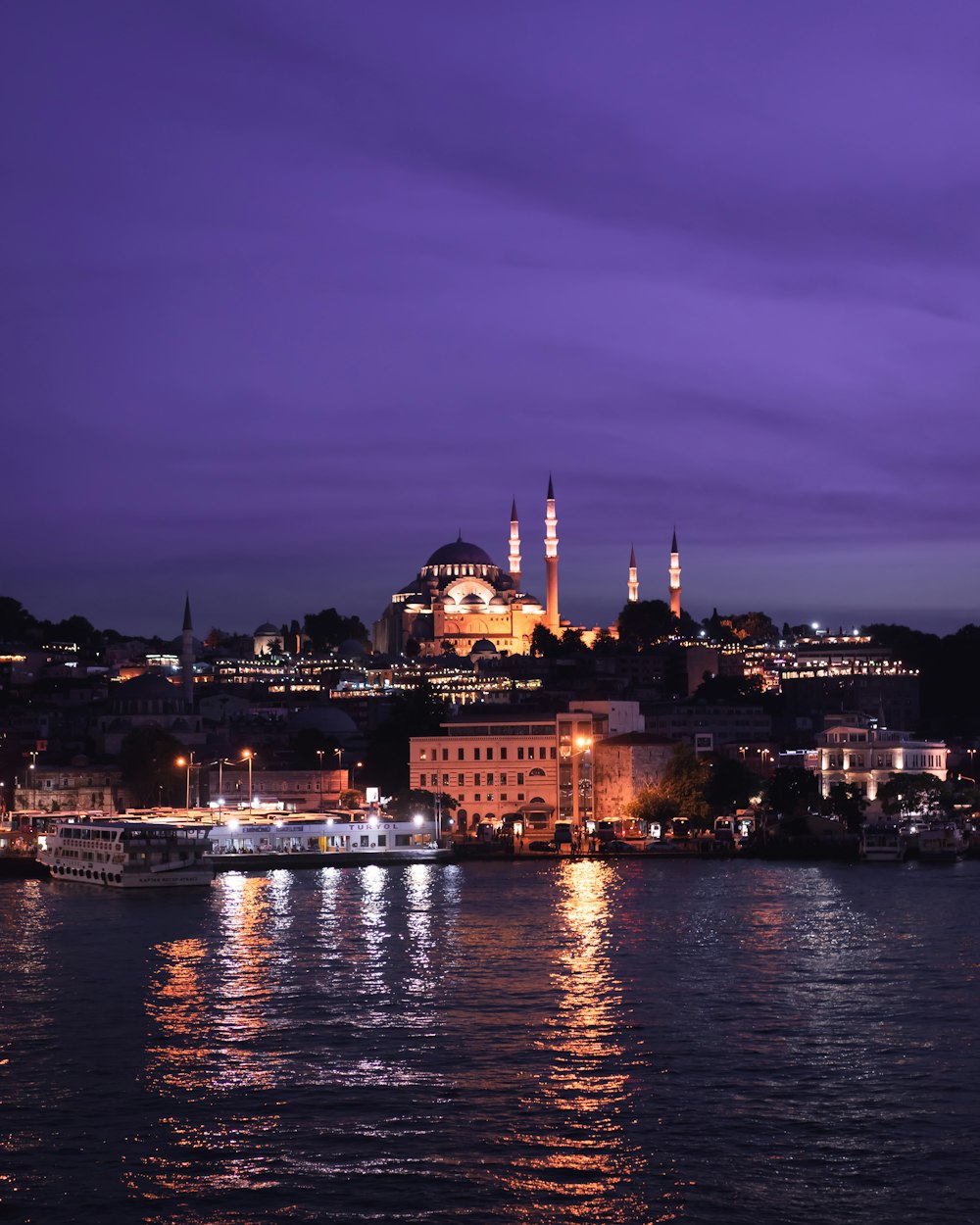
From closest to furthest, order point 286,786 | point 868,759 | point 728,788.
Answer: point 728,788
point 868,759
point 286,786

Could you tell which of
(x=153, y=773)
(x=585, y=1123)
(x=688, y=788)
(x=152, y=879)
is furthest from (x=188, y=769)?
(x=585, y=1123)

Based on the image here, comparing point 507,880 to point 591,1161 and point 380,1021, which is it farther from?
point 591,1161

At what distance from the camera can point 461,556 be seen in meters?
139

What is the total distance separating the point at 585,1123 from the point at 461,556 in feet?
398

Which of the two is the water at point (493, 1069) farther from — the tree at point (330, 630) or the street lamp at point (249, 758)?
the tree at point (330, 630)

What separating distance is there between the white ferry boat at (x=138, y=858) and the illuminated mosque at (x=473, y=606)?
7920 cm

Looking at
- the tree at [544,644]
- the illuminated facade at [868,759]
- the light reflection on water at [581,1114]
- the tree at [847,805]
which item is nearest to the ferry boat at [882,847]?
the tree at [847,805]

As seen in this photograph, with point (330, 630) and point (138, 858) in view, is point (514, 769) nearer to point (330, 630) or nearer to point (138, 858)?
point (138, 858)

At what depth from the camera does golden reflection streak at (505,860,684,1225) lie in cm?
1512

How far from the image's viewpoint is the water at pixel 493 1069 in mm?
15406

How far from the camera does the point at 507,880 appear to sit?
47.4m

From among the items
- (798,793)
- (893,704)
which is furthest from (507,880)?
(893,704)

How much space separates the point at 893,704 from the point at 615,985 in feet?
256

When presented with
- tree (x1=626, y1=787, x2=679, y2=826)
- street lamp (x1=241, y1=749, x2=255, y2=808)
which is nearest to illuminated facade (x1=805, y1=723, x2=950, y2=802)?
tree (x1=626, y1=787, x2=679, y2=826)
